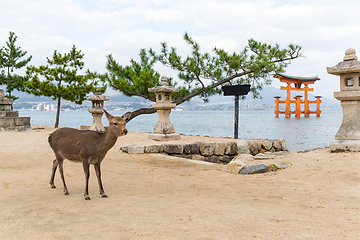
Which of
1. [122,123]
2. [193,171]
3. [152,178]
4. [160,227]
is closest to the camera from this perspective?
[160,227]

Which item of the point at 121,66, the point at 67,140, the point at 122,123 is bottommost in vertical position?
the point at 67,140

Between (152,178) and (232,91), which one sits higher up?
(232,91)

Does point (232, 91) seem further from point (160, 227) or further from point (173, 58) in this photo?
point (160, 227)

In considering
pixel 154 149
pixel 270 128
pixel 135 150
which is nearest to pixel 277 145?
pixel 154 149

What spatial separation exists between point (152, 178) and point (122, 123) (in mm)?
1923

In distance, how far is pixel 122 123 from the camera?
3844mm

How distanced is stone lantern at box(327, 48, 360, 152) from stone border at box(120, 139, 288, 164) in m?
2.59

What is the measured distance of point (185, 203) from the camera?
3650 millimetres

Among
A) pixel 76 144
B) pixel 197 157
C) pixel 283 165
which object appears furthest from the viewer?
pixel 197 157

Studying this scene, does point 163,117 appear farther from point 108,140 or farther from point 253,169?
point 108,140

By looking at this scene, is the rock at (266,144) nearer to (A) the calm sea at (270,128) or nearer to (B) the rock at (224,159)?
(B) the rock at (224,159)

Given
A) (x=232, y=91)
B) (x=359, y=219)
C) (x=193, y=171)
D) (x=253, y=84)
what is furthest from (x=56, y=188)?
(x=253, y=84)

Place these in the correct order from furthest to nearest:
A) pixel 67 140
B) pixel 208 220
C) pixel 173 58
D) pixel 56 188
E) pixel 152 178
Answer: pixel 173 58 → pixel 152 178 → pixel 56 188 → pixel 67 140 → pixel 208 220

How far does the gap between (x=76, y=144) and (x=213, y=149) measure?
19.1 feet
